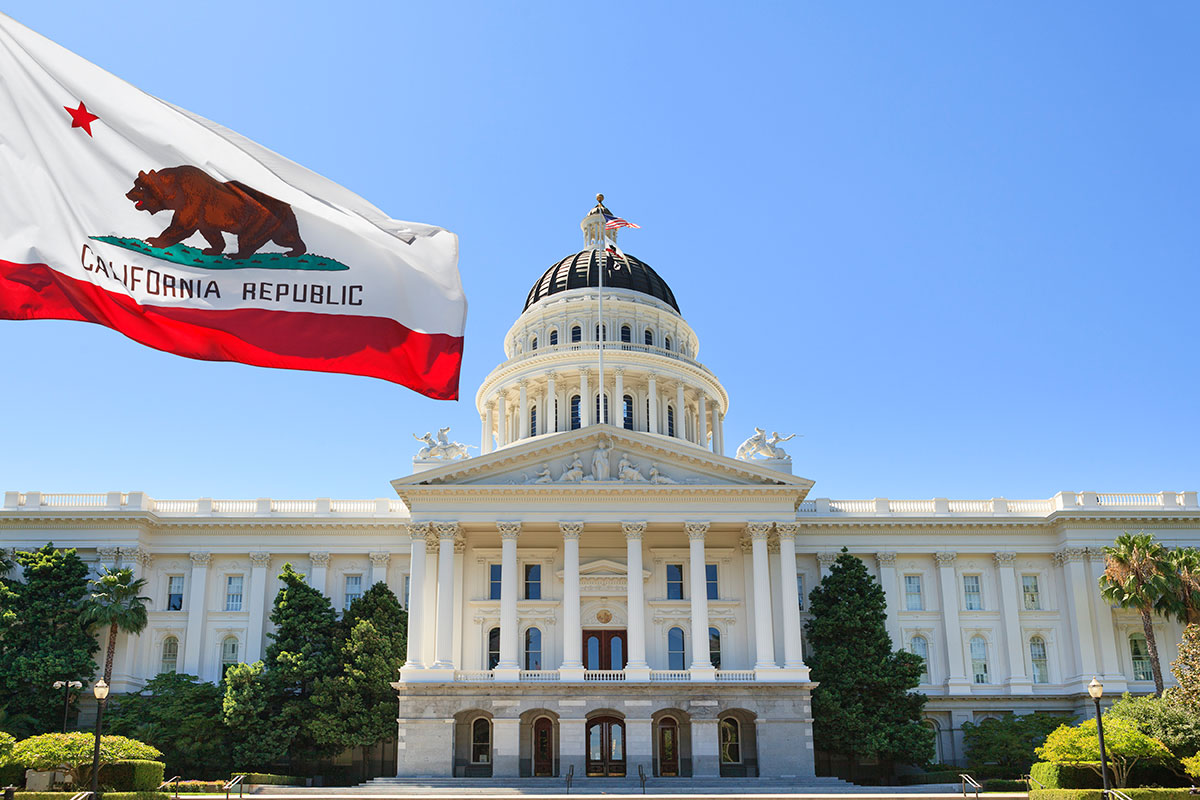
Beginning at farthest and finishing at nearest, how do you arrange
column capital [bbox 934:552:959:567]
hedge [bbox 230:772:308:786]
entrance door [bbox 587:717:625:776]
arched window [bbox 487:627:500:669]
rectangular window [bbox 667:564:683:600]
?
1. column capital [bbox 934:552:959:567]
2. rectangular window [bbox 667:564:683:600]
3. arched window [bbox 487:627:500:669]
4. entrance door [bbox 587:717:625:776]
5. hedge [bbox 230:772:308:786]

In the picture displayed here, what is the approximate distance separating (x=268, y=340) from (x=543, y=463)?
47077 millimetres

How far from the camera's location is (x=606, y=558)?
2308 inches

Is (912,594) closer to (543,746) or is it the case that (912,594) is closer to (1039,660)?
(1039,660)

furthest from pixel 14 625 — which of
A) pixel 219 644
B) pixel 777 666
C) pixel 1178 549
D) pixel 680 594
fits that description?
pixel 1178 549

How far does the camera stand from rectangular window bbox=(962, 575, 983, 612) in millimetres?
63531

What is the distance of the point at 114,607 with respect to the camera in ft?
188

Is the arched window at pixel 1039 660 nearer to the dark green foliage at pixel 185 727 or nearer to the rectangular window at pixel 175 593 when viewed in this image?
the dark green foliage at pixel 185 727

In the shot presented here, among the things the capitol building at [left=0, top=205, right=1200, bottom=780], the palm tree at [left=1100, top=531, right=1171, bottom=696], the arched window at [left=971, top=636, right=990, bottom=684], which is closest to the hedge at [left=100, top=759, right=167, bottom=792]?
the capitol building at [left=0, top=205, right=1200, bottom=780]

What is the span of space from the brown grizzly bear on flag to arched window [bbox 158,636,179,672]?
57.4m

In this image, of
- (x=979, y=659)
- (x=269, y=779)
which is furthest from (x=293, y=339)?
(x=979, y=659)

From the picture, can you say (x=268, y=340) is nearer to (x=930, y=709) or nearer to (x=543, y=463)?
(x=543, y=463)

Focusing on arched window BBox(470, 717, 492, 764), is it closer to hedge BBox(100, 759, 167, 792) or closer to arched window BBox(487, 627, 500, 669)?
arched window BBox(487, 627, 500, 669)

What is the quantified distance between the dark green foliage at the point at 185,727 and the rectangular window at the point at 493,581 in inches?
555

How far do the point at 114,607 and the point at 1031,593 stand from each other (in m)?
50.0
